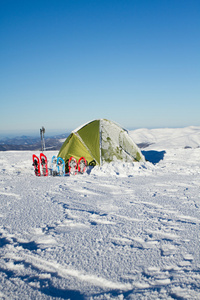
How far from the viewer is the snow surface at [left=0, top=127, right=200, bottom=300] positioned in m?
2.07

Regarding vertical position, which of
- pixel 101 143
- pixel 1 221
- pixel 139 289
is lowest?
pixel 139 289

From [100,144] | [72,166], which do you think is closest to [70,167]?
[72,166]

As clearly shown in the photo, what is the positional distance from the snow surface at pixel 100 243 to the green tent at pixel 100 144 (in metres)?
3.09

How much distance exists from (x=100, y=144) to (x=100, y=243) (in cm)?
605

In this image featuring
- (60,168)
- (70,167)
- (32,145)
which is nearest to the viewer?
(70,167)

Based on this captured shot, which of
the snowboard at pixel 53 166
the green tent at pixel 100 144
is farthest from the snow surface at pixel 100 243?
the green tent at pixel 100 144

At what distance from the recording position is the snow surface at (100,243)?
2.07m

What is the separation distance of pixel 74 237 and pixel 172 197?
300 cm

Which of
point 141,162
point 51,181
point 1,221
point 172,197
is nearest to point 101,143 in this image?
point 141,162

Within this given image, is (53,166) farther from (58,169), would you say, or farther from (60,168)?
(58,169)

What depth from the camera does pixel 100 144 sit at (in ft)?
28.5

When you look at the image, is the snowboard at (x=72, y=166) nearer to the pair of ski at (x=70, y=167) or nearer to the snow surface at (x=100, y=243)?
the pair of ski at (x=70, y=167)

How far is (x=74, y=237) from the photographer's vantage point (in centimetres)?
304

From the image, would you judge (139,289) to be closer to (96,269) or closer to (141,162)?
(96,269)
